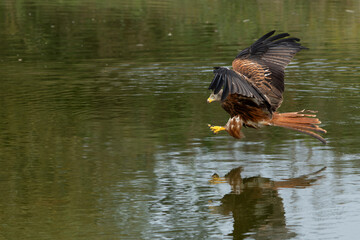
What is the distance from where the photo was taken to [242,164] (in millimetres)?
8469

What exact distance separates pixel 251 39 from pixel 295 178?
1195cm

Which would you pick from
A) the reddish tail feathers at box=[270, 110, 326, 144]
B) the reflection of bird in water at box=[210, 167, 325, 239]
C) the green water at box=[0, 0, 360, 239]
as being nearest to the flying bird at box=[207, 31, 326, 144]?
the reddish tail feathers at box=[270, 110, 326, 144]

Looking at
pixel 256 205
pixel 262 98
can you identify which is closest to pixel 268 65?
pixel 262 98

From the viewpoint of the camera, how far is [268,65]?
29.3ft

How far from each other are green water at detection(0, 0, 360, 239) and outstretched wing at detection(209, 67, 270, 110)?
99 centimetres

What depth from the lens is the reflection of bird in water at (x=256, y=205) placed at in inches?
253

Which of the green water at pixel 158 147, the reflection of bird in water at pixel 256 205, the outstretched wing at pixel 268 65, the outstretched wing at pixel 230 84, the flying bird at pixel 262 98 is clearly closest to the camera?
the reflection of bird in water at pixel 256 205

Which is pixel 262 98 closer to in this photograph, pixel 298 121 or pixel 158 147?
pixel 298 121

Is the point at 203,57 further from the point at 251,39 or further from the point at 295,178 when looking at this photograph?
the point at 295,178

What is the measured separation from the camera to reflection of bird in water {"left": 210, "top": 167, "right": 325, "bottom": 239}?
253 inches

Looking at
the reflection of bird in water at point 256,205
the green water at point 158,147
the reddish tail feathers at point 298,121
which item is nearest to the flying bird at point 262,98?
the reddish tail feathers at point 298,121

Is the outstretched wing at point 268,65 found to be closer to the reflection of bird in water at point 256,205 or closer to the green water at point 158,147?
the green water at point 158,147

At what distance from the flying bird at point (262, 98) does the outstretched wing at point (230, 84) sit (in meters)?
0.12

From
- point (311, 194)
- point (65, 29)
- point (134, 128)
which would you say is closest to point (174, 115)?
point (134, 128)
